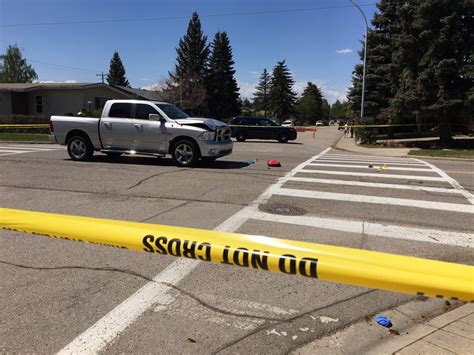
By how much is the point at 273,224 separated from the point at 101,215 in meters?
2.66

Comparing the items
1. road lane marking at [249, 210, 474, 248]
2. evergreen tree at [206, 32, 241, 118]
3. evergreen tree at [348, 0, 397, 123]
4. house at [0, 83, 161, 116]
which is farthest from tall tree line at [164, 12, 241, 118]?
road lane marking at [249, 210, 474, 248]

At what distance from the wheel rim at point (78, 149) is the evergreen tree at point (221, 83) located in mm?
54485

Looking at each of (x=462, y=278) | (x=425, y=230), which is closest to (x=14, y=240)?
(x=462, y=278)

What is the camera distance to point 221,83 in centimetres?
7025

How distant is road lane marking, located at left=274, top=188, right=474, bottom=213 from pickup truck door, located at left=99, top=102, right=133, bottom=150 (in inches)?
216

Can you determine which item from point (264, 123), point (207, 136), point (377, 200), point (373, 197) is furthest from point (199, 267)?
point (264, 123)

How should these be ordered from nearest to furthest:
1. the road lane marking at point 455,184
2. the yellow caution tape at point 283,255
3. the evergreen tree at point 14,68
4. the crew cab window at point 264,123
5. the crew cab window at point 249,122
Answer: the yellow caution tape at point 283,255 → the road lane marking at point 455,184 → the crew cab window at point 249,122 → the crew cab window at point 264,123 → the evergreen tree at point 14,68

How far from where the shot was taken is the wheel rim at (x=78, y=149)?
499 inches

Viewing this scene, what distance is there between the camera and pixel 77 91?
37594 mm

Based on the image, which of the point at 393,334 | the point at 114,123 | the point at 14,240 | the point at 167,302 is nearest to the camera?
the point at 393,334

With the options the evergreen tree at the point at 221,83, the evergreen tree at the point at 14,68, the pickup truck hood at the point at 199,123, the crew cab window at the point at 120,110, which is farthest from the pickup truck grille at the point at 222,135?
the evergreen tree at the point at 14,68

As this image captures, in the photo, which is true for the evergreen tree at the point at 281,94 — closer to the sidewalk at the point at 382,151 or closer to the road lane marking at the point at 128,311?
the sidewalk at the point at 382,151

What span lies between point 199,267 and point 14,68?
95.3m

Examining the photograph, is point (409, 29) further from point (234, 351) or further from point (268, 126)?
point (234, 351)
